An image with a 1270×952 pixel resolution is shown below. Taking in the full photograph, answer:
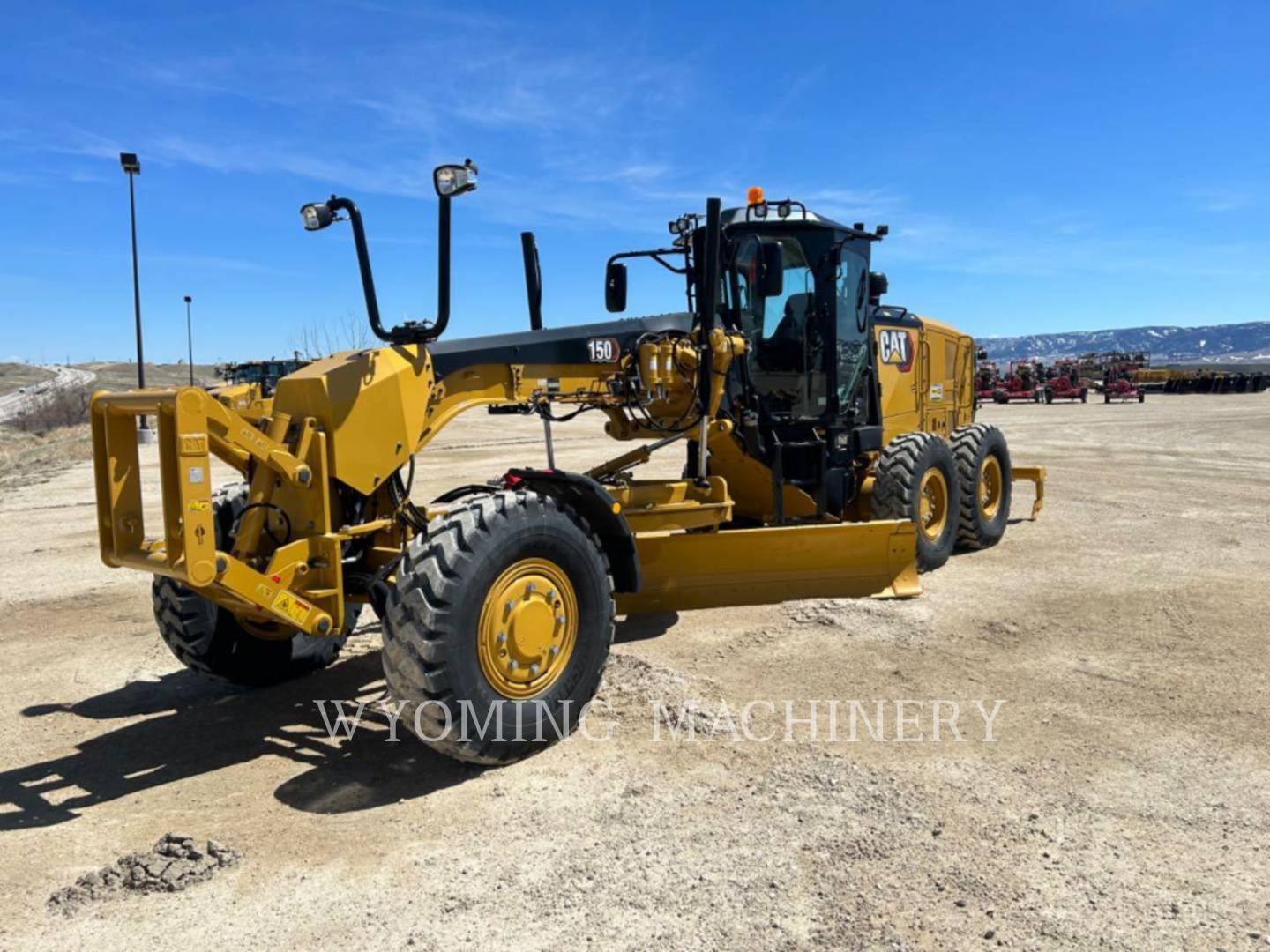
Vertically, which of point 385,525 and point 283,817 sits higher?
point 385,525

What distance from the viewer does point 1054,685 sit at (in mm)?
5285

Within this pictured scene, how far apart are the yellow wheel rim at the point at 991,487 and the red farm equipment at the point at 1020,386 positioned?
3373cm

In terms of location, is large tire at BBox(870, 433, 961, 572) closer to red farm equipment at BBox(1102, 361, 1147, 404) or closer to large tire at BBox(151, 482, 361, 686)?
large tire at BBox(151, 482, 361, 686)

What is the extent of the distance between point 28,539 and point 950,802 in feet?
36.2

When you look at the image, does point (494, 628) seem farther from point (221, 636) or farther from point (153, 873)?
point (221, 636)

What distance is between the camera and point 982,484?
30.4ft

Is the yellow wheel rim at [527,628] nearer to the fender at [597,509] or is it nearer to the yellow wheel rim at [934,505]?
the fender at [597,509]

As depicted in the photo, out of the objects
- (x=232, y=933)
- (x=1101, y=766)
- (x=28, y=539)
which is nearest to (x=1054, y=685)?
(x=1101, y=766)

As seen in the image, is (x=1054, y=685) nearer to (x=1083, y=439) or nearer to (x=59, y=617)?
(x=59, y=617)

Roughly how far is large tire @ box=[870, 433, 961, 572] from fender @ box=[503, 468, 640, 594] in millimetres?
3319

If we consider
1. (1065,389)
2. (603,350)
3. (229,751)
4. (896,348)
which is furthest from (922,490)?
(1065,389)

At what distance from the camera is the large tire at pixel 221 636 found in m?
5.05

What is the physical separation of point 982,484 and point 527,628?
20.5ft

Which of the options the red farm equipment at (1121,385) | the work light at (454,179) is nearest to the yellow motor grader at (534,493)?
the work light at (454,179)
